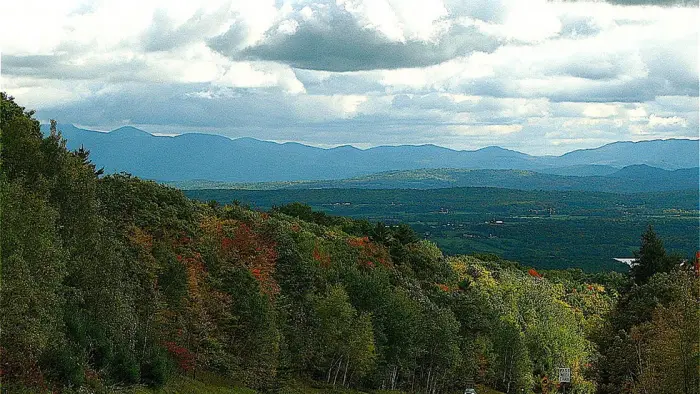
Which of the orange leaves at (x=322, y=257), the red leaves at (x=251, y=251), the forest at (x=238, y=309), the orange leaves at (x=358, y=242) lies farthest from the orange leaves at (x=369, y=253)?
the red leaves at (x=251, y=251)

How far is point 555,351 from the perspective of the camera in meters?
101

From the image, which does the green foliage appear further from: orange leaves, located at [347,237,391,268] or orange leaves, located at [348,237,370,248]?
orange leaves, located at [348,237,370,248]

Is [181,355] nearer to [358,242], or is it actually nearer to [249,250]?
[249,250]

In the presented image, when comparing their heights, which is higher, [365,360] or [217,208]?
[217,208]

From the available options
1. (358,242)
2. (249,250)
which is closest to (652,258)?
(249,250)

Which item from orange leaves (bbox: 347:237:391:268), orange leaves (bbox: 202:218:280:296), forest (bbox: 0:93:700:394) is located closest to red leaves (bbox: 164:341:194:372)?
forest (bbox: 0:93:700:394)

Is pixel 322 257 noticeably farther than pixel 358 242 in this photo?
No

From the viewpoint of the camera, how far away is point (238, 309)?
5134cm

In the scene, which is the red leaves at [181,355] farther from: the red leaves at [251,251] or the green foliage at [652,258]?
the green foliage at [652,258]

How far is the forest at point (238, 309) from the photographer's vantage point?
30984mm

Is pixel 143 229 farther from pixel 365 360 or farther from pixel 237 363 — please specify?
pixel 365 360

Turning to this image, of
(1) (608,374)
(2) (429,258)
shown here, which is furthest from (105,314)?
(2) (429,258)

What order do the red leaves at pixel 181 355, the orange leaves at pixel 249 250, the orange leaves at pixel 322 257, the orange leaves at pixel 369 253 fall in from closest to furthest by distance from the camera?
1. the red leaves at pixel 181 355
2. the orange leaves at pixel 249 250
3. the orange leaves at pixel 322 257
4. the orange leaves at pixel 369 253

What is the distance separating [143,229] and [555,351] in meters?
62.7
